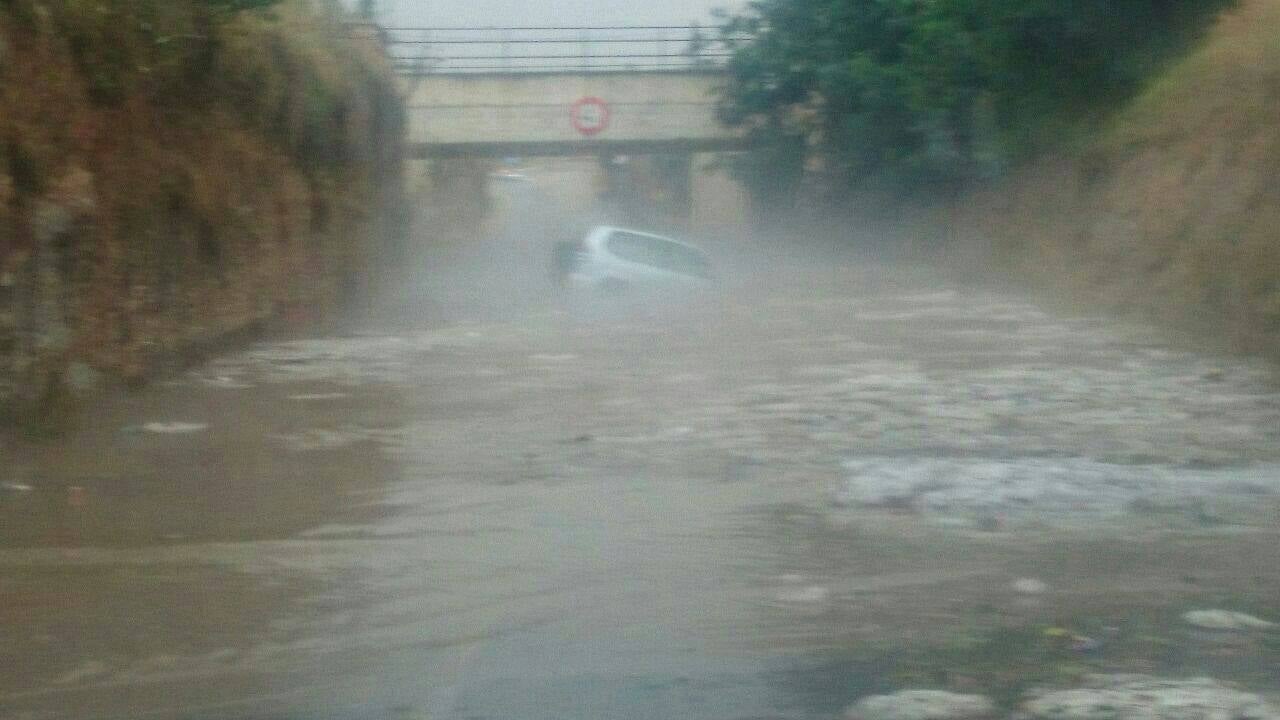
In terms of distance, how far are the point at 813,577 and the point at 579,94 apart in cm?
3118

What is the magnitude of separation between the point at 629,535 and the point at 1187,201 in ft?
46.1

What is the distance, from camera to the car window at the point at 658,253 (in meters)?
25.3

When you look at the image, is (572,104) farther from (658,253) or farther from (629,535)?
(629,535)

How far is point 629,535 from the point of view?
8.36 metres

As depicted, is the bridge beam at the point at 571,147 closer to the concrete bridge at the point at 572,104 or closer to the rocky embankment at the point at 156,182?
the concrete bridge at the point at 572,104

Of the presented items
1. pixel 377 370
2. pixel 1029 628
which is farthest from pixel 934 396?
pixel 1029 628

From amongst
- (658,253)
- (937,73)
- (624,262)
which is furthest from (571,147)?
(624,262)

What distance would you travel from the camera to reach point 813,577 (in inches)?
292

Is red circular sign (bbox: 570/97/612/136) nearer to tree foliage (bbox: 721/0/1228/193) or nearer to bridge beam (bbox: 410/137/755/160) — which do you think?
bridge beam (bbox: 410/137/755/160)

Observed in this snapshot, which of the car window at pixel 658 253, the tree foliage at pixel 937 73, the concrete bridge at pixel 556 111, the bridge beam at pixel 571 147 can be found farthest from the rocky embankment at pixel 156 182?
the bridge beam at pixel 571 147

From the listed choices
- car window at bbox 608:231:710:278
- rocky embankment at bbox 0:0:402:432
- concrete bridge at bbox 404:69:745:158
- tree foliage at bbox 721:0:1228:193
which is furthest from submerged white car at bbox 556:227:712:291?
concrete bridge at bbox 404:69:745:158

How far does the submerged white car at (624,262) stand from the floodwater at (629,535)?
9052 millimetres

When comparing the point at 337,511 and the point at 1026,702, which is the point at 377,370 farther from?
the point at 1026,702

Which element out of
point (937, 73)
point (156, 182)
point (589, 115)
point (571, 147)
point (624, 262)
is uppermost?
point (937, 73)
